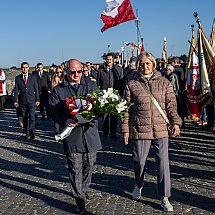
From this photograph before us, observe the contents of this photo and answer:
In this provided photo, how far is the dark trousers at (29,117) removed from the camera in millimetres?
10430

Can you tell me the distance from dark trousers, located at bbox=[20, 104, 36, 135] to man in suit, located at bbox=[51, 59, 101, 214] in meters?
5.49

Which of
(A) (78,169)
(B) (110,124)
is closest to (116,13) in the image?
(B) (110,124)

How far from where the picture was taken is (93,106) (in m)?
4.72

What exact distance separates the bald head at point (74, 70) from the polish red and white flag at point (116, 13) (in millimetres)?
5048

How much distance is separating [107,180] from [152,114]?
6.57ft

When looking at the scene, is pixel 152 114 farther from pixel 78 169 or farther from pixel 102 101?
pixel 78 169

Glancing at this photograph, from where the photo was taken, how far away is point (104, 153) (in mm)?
8633

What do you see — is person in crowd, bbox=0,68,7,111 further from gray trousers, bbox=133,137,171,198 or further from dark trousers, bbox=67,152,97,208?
gray trousers, bbox=133,137,171,198

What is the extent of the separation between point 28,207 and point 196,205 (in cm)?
231

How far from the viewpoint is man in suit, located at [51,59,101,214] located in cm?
498

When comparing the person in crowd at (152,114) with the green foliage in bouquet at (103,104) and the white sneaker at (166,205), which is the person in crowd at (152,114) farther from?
the green foliage in bouquet at (103,104)

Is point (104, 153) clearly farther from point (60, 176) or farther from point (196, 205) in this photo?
point (196, 205)

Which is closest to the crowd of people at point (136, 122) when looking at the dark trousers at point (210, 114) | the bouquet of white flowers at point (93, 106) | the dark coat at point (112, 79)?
the bouquet of white flowers at point (93, 106)

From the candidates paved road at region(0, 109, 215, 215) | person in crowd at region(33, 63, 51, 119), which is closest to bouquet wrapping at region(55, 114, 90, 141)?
paved road at region(0, 109, 215, 215)
